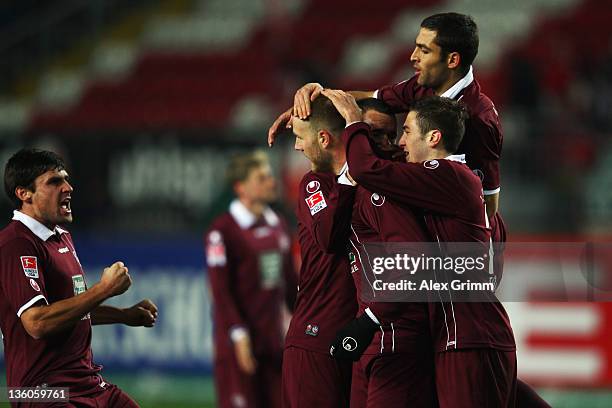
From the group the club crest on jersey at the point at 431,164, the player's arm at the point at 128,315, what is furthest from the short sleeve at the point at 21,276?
the club crest on jersey at the point at 431,164

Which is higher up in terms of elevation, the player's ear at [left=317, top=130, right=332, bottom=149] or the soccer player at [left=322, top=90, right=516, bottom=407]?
the player's ear at [left=317, top=130, right=332, bottom=149]

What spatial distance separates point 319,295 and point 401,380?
2.58ft

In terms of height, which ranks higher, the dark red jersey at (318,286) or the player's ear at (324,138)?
the player's ear at (324,138)

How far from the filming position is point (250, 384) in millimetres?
8445

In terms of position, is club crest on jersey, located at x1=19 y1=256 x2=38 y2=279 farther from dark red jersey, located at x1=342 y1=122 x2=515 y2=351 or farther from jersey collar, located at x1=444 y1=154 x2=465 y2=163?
jersey collar, located at x1=444 y1=154 x2=465 y2=163

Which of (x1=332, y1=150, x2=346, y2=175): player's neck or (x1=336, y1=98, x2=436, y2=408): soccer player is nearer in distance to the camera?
(x1=336, y1=98, x2=436, y2=408): soccer player

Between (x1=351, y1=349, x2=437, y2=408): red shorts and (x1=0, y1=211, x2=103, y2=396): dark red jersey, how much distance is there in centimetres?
143

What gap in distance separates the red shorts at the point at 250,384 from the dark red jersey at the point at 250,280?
83 mm

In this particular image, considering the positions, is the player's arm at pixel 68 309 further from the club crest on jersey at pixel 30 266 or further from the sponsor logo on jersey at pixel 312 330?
the sponsor logo on jersey at pixel 312 330

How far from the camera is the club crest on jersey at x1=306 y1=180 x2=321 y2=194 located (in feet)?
18.4

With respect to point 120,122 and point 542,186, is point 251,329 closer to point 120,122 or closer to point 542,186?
point 542,186

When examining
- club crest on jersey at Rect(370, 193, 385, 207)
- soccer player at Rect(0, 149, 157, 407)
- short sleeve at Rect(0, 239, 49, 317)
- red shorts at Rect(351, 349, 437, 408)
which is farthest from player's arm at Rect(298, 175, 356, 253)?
short sleeve at Rect(0, 239, 49, 317)

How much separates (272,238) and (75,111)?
10.3 metres

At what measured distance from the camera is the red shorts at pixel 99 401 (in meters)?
5.48
